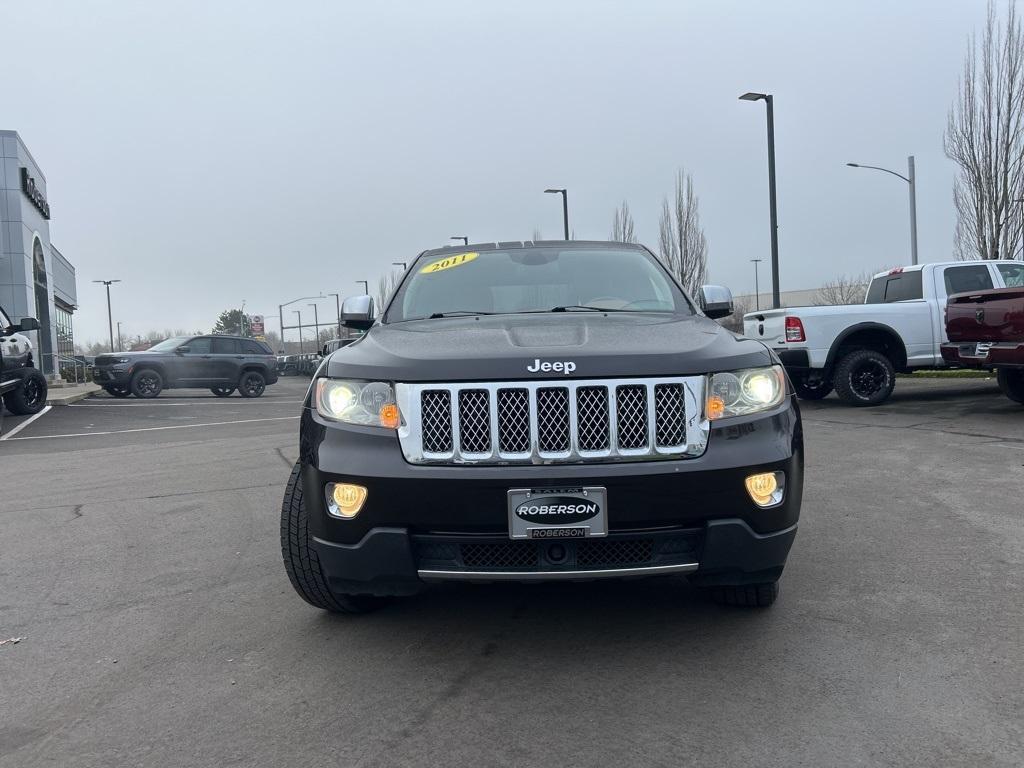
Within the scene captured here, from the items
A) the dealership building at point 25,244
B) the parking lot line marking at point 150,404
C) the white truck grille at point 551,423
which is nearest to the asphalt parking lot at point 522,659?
the white truck grille at point 551,423

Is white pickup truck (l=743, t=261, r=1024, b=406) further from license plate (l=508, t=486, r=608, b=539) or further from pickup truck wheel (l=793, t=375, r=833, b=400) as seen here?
license plate (l=508, t=486, r=608, b=539)

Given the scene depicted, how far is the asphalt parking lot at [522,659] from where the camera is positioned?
8.45 ft

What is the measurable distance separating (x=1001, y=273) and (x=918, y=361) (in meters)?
1.71

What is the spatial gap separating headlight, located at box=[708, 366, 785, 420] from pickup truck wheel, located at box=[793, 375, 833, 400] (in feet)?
30.9

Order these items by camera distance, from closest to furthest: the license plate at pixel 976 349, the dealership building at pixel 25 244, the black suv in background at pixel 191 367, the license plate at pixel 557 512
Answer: the license plate at pixel 557 512 → the license plate at pixel 976 349 → the black suv in background at pixel 191 367 → the dealership building at pixel 25 244

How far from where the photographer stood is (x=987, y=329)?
988 centimetres

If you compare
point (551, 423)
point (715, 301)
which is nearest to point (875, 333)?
point (715, 301)

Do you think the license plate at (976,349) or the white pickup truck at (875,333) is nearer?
the license plate at (976,349)

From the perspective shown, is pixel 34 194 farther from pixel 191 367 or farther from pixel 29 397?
pixel 29 397

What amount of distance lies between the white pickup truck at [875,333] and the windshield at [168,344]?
15477 mm

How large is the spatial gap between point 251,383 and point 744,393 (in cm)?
2134

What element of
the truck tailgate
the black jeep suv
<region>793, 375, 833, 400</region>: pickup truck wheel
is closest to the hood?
the black jeep suv

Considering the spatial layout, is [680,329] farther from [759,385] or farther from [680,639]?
[680,639]

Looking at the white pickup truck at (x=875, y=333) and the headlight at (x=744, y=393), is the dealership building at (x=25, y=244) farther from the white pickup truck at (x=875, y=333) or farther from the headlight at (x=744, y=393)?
the headlight at (x=744, y=393)
